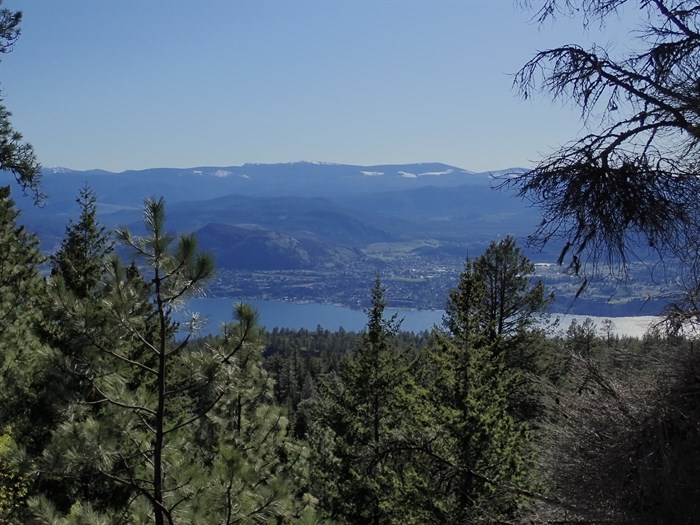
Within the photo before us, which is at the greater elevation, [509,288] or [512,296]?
[509,288]

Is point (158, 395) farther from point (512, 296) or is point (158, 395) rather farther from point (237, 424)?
point (512, 296)

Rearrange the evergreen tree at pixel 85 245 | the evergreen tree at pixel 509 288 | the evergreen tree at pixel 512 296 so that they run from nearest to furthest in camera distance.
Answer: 1. the evergreen tree at pixel 85 245
2. the evergreen tree at pixel 512 296
3. the evergreen tree at pixel 509 288

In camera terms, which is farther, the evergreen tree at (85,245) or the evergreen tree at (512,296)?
the evergreen tree at (512,296)

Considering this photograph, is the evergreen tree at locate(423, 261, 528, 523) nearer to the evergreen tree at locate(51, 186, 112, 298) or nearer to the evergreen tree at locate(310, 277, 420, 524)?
the evergreen tree at locate(310, 277, 420, 524)

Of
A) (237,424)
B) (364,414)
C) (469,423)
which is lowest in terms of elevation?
(364,414)

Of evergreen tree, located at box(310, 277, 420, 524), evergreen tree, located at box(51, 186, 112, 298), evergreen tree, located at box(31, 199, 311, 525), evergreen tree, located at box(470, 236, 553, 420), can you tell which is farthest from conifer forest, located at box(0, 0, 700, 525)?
evergreen tree, located at box(470, 236, 553, 420)

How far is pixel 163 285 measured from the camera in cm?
463

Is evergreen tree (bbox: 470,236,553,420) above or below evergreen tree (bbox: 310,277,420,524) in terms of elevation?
above

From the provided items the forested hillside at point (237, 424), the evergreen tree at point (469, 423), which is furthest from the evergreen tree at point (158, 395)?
the evergreen tree at point (469, 423)

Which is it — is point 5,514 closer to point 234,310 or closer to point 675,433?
point 234,310

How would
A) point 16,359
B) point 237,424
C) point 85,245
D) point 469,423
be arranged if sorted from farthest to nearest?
point 85,245
point 16,359
point 469,423
point 237,424

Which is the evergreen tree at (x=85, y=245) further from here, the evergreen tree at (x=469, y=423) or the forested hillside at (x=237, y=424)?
the evergreen tree at (x=469, y=423)

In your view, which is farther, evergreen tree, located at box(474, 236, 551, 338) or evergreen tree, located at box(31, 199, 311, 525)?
evergreen tree, located at box(474, 236, 551, 338)

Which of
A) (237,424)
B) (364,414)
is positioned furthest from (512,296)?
(237,424)
